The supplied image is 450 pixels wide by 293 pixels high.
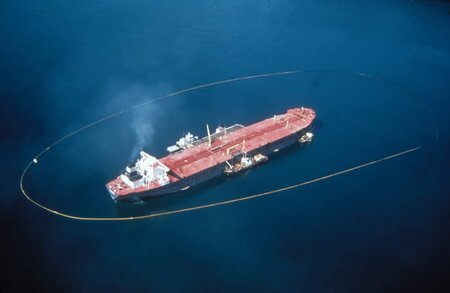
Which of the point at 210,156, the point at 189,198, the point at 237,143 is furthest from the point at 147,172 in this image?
the point at 237,143

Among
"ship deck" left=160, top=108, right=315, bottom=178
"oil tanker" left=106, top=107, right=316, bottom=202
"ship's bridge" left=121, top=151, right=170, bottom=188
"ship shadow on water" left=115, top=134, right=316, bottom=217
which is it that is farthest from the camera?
"ship deck" left=160, top=108, right=315, bottom=178

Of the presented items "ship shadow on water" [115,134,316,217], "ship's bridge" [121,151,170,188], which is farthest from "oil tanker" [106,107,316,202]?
"ship shadow on water" [115,134,316,217]

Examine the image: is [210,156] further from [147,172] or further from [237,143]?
[147,172]

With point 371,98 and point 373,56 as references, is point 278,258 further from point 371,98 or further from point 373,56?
point 373,56

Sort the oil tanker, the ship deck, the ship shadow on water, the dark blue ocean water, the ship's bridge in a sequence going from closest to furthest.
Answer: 1. the dark blue ocean water
2. the ship shadow on water
3. the ship's bridge
4. the oil tanker
5. the ship deck

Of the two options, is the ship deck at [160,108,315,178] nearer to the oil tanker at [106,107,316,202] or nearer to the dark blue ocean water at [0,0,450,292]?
the oil tanker at [106,107,316,202]

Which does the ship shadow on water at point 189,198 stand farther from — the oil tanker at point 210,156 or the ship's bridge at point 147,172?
the ship's bridge at point 147,172

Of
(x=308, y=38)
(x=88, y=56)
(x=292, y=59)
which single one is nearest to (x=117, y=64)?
(x=88, y=56)
